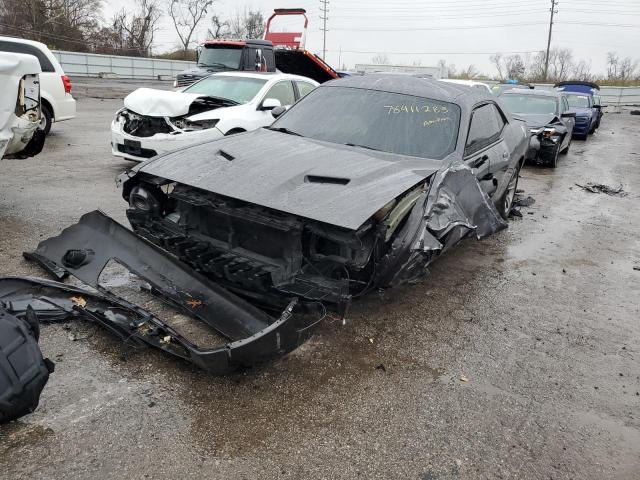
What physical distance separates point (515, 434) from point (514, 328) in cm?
125

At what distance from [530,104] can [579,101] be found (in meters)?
6.11

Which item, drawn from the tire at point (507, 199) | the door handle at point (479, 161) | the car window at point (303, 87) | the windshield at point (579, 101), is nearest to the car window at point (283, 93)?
the car window at point (303, 87)

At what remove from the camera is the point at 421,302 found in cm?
400

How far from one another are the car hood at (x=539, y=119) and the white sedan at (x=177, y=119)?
5.89m

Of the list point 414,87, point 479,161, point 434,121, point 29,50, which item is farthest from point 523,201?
point 29,50

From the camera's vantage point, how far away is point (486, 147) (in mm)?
4730

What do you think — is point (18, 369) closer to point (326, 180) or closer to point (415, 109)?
point (326, 180)

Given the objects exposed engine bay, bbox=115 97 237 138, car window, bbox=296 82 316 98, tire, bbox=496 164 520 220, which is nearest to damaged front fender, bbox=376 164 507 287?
tire, bbox=496 164 520 220

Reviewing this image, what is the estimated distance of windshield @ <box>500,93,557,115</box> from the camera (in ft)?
37.1

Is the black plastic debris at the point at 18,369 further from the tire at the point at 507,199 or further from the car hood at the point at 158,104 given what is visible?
the car hood at the point at 158,104

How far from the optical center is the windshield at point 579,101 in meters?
16.2

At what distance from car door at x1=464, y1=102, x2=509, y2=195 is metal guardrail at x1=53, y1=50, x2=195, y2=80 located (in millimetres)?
27148

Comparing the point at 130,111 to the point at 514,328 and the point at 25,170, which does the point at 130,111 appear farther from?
the point at 514,328

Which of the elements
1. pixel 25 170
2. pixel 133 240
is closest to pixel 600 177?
pixel 133 240
